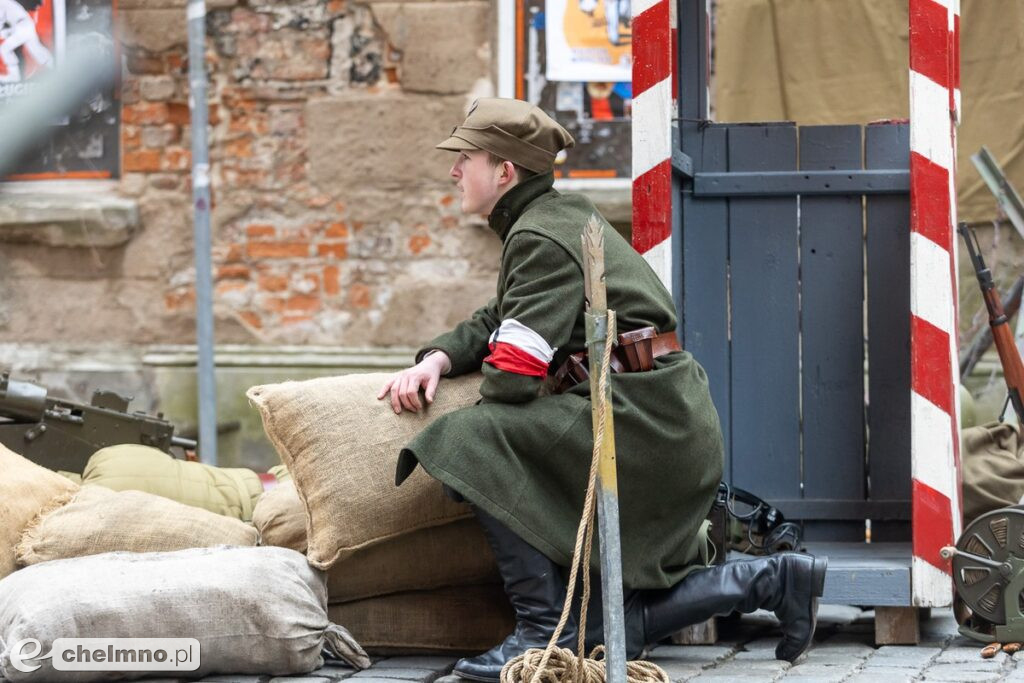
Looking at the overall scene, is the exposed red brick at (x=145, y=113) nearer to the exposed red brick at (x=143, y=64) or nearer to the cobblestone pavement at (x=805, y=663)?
the exposed red brick at (x=143, y=64)

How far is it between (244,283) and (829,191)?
380 centimetres

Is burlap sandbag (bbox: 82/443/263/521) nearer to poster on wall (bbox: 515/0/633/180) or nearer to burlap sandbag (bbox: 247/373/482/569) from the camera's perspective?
burlap sandbag (bbox: 247/373/482/569)

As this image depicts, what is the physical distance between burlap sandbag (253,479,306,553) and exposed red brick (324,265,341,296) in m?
3.29

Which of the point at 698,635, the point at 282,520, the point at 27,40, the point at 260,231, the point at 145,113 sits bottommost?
the point at 698,635

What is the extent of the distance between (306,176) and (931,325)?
4.14 meters

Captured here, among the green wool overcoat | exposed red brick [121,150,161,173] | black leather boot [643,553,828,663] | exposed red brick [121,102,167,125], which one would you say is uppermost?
exposed red brick [121,102,167,125]

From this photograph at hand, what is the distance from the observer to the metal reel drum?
4.11m

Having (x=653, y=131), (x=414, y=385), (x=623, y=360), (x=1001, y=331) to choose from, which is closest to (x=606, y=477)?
(x=623, y=360)

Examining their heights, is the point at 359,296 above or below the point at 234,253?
below

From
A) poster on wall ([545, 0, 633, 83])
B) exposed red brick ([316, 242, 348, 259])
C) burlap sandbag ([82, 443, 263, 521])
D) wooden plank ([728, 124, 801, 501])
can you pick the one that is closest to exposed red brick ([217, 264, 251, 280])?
exposed red brick ([316, 242, 348, 259])

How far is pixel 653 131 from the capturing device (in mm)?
4402

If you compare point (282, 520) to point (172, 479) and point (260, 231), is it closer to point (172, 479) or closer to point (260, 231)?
point (172, 479)

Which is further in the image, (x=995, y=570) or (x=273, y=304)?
(x=273, y=304)

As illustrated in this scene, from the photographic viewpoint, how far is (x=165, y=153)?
308 inches
